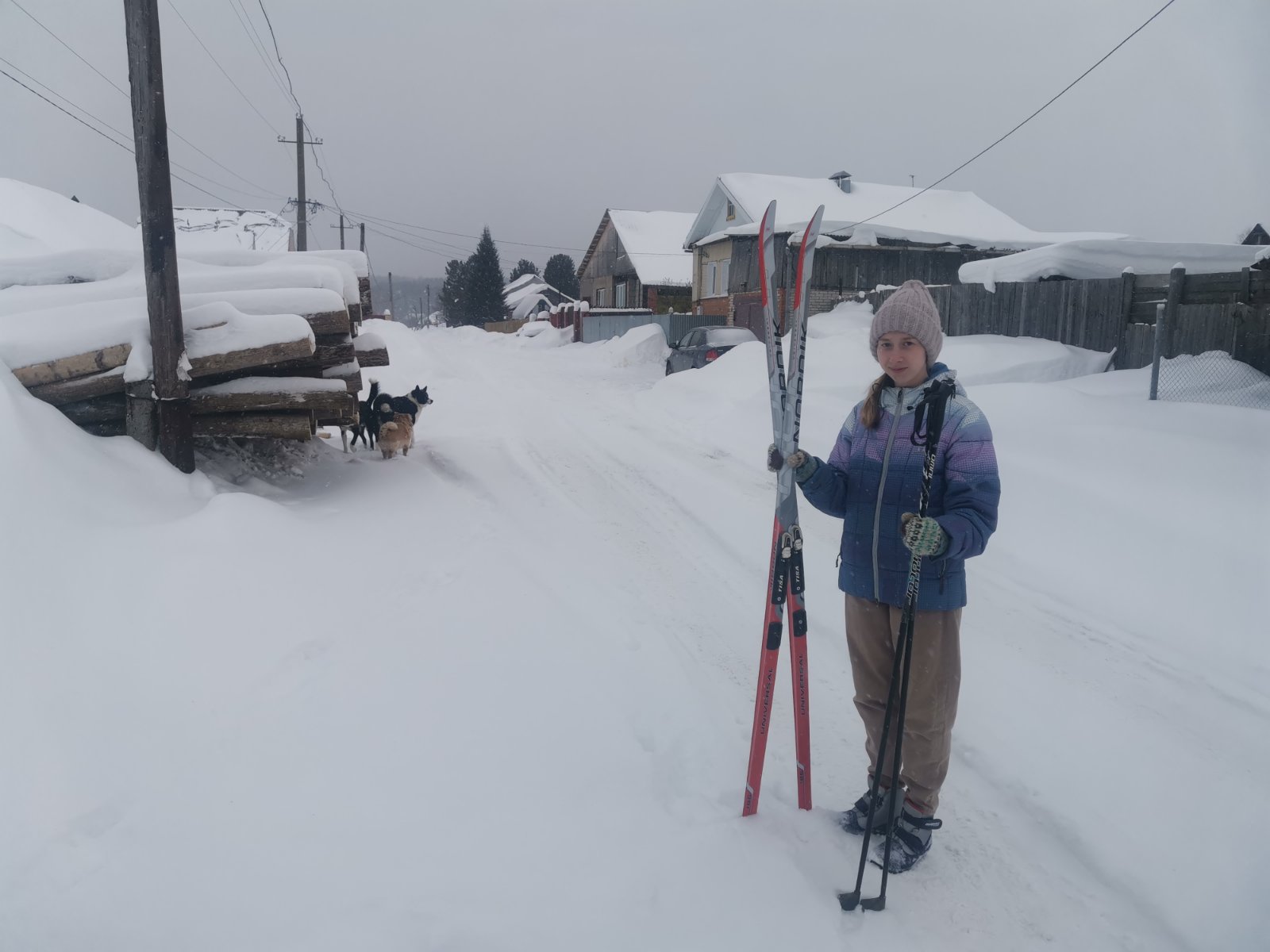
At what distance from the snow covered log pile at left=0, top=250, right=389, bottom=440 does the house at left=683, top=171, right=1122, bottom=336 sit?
14.5 metres

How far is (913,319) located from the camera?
8.34ft

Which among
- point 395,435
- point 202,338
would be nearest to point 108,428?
point 202,338

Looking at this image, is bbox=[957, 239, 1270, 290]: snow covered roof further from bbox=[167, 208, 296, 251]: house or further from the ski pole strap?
bbox=[167, 208, 296, 251]: house

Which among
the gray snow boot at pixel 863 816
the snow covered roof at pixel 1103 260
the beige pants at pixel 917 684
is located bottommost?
the gray snow boot at pixel 863 816

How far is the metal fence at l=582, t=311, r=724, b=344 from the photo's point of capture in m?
26.2

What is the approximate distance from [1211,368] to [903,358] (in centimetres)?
828

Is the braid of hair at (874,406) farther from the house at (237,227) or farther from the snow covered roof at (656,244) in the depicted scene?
the snow covered roof at (656,244)

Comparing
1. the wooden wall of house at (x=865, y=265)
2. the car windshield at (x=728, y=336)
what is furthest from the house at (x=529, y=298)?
the car windshield at (x=728, y=336)

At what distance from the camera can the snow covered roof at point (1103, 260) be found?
1205cm

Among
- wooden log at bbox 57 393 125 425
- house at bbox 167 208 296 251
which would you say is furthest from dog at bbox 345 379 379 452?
house at bbox 167 208 296 251

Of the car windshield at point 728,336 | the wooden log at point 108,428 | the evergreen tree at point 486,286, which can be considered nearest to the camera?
the wooden log at point 108,428

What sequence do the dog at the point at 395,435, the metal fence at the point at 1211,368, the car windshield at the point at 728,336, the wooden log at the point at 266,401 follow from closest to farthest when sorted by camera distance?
the wooden log at the point at 266,401, the metal fence at the point at 1211,368, the dog at the point at 395,435, the car windshield at the point at 728,336

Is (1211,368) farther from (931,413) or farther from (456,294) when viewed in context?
(456,294)

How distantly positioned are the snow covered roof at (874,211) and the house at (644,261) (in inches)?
342
